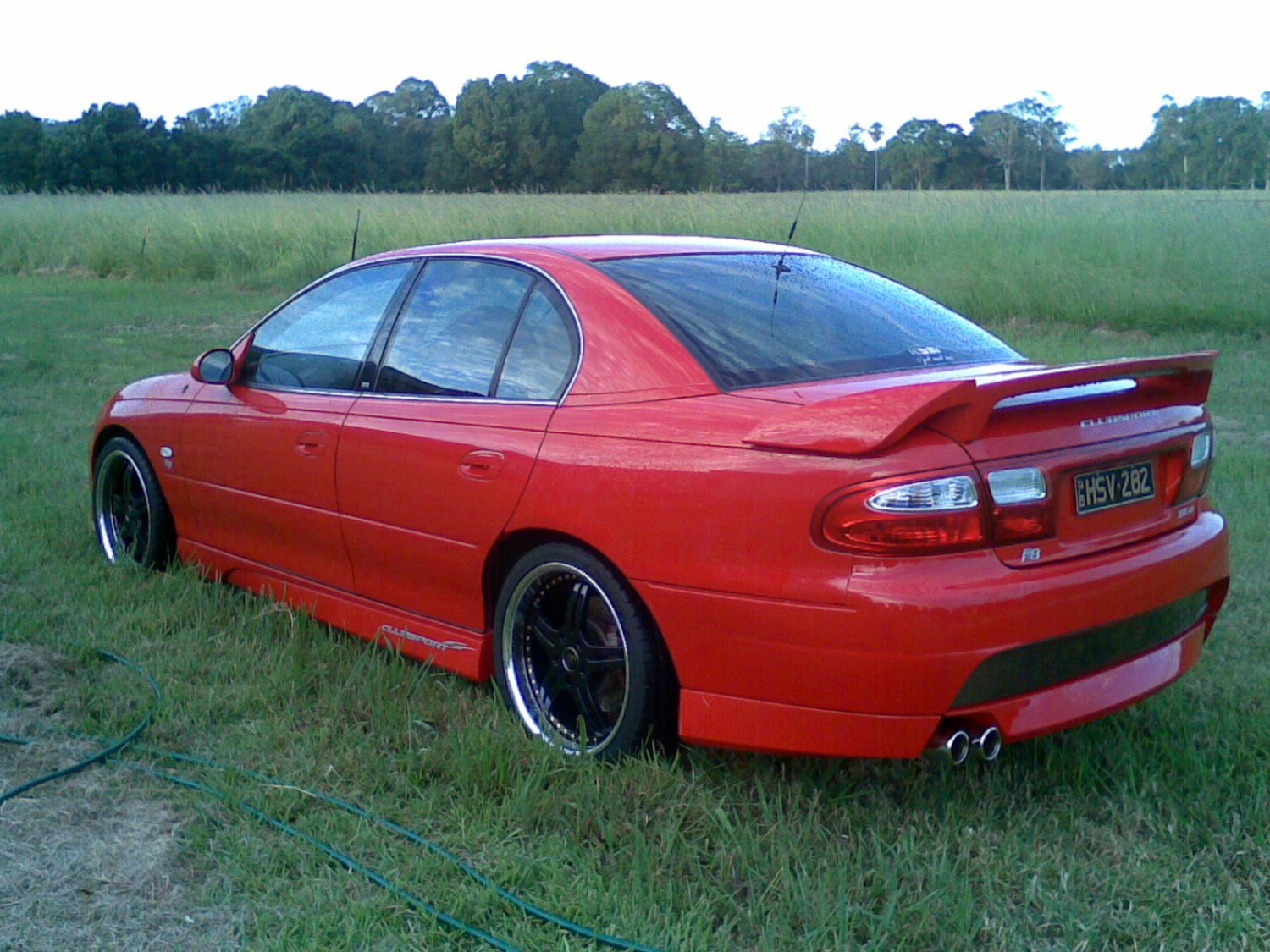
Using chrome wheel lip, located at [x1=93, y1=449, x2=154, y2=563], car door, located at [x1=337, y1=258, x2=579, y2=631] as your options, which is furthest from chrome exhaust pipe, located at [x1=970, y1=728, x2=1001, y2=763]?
chrome wheel lip, located at [x1=93, y1=449, x2=154, y2=563]

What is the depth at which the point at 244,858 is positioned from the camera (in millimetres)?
3010

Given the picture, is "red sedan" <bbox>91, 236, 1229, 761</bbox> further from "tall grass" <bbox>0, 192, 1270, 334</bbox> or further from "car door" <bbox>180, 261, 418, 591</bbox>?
"tall grass" <bbox>0, 192, 1270, 334</bbox>

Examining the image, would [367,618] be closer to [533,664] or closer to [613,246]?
[533,664]

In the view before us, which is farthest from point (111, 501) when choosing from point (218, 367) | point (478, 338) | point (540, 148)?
point (540, 148)

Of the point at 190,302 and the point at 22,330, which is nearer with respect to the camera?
the point at 22,330

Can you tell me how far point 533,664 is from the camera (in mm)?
3699

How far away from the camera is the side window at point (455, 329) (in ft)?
12.8

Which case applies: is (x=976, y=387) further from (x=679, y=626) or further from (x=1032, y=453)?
(x=679, y=626)

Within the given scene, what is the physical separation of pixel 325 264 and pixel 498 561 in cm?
1764

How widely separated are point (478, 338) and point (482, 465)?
50 cm

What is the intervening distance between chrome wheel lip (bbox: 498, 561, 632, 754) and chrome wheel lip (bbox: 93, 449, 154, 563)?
258 cm

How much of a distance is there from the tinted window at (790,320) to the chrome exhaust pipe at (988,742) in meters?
1.03

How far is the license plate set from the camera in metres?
3.02

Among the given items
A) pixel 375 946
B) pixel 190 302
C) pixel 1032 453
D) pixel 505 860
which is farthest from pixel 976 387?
pixel 190 302
